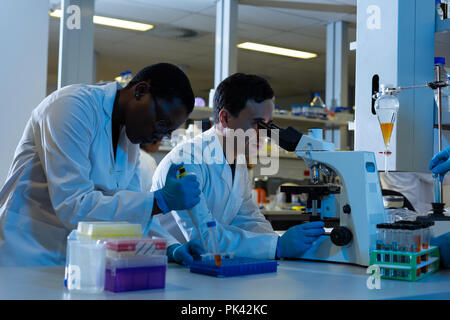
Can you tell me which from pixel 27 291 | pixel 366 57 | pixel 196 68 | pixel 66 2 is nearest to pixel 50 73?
pixel 196 68

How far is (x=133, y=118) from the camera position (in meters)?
1.71

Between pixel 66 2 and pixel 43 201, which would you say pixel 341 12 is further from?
pixel 43 201

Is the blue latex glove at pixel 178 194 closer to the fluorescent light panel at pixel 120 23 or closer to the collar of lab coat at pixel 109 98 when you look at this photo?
the collar of lab coat at pixel 109 98

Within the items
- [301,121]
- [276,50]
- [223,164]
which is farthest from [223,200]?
[276,50]

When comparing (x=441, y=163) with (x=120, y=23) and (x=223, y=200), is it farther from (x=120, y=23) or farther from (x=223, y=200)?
(x=120, y=23)

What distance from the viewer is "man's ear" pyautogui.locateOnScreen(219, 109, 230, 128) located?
2.05m

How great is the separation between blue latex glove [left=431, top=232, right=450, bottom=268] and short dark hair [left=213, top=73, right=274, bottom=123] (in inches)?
32.3

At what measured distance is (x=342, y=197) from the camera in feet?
5.39

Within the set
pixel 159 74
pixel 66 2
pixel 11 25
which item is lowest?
pixel 159 74

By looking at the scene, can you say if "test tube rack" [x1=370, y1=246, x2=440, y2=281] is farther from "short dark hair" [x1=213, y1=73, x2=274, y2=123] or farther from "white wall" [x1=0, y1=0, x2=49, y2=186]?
"white wall" [x1=0, y1=0, x2=49, y2=186]

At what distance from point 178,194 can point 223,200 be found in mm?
532

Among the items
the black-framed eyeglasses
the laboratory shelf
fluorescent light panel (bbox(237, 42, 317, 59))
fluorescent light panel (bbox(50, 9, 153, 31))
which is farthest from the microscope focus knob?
fluorescent light panel (bbox(237, 42, 317, 59))

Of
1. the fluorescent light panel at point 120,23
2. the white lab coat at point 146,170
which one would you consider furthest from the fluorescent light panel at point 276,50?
the white lab coat at point 146,170
